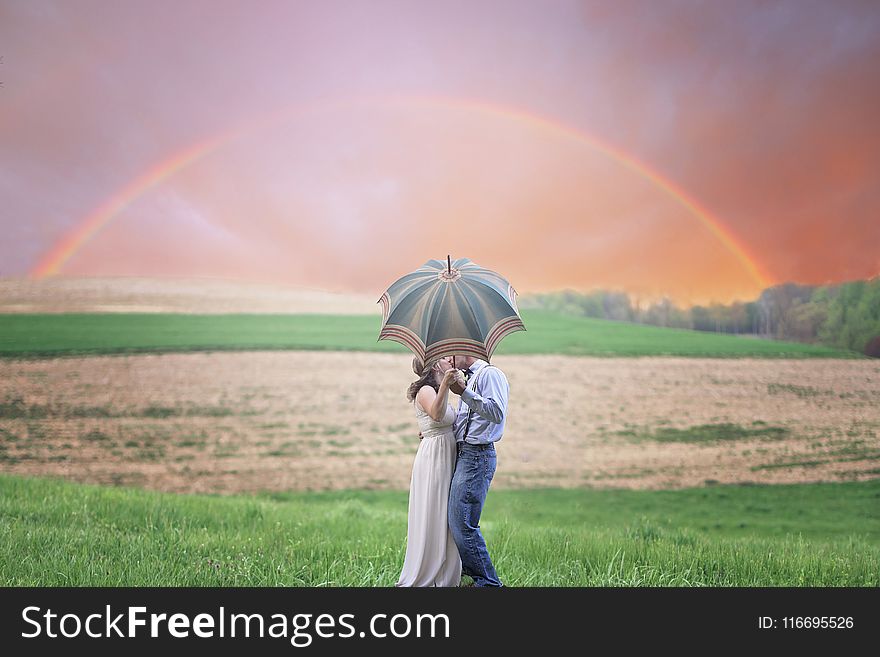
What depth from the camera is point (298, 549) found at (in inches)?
324

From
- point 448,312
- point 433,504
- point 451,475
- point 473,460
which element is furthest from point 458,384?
point 433,504

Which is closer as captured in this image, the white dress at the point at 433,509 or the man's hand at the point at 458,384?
the man's hand at the point at 458,384

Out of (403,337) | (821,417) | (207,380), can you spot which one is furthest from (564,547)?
(207,380)

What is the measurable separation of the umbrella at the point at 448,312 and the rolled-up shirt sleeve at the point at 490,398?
36 cm

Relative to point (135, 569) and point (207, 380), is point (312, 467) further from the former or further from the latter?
point (207, 380)

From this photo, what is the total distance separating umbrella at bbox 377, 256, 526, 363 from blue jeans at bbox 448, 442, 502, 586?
103 centimetres

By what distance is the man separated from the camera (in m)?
5.94

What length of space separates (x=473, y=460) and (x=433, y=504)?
0.59 metres

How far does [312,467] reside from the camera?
21719 mm

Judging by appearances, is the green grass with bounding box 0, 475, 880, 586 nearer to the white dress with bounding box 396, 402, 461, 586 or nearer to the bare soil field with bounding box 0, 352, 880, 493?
the white dress with bounding box 396, 402, 461, 586

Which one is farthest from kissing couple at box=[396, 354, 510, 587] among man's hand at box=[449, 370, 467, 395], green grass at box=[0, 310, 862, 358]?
green grass at box=[0, 310, 862, 358]

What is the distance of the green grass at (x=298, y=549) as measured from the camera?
734 centimetres

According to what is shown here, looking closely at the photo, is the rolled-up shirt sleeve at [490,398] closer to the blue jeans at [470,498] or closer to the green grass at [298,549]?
the blue jeans at [470,498]

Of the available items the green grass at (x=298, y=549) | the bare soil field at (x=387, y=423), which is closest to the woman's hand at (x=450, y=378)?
the green grass at (x=298, y=549)
